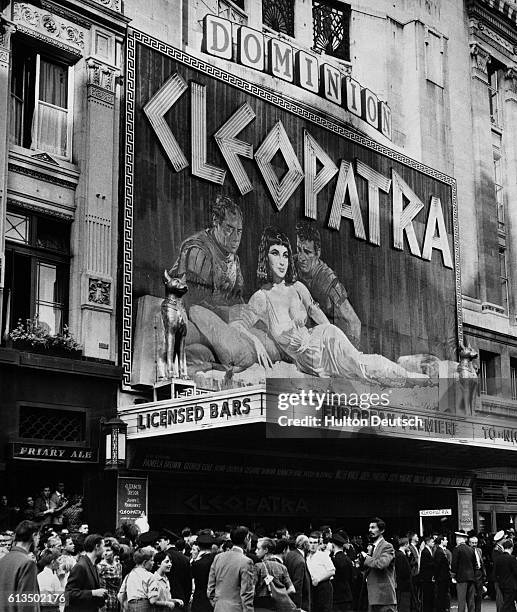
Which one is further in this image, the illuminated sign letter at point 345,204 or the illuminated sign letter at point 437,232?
the illuminated sign letter at point 437,232

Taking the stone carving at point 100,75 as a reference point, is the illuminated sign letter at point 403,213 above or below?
below

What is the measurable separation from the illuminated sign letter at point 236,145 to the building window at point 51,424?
8.57 m

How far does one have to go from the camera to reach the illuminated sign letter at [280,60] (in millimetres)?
31031

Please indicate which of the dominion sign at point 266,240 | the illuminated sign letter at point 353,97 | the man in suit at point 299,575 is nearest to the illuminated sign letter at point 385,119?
the dominion sign at point 266,240

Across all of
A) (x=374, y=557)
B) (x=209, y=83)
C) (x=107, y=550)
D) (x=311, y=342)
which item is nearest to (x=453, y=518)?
(x=311, y=342)

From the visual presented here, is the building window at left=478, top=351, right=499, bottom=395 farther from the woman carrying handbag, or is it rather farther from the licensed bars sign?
the woman carrying handbag

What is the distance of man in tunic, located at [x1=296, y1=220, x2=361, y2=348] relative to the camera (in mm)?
29281

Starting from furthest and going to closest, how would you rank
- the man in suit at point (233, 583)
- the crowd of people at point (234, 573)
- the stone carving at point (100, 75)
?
the stone carving at point (100, 75), the man in suit at point (233, 583), the crowd of people at point (234, 573)

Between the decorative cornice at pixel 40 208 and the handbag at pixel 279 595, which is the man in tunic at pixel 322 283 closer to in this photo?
the decorative cornice at pixel 40 208

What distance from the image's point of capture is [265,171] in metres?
28.7

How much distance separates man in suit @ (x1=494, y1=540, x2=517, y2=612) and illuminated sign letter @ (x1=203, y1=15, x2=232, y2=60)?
16919 millimetres

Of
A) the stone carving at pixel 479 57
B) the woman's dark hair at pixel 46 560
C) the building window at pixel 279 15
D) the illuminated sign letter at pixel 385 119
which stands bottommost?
the woman's dark hair at pixel 46 560

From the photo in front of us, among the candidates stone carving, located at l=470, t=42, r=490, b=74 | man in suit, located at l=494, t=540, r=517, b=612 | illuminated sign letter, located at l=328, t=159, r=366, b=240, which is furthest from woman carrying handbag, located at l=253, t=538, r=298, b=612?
stone carving, located at l=470, t=42, r=490, b=74

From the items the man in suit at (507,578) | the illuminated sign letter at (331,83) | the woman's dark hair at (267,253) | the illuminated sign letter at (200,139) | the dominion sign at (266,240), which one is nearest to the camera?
the man in suit at (507,578)
